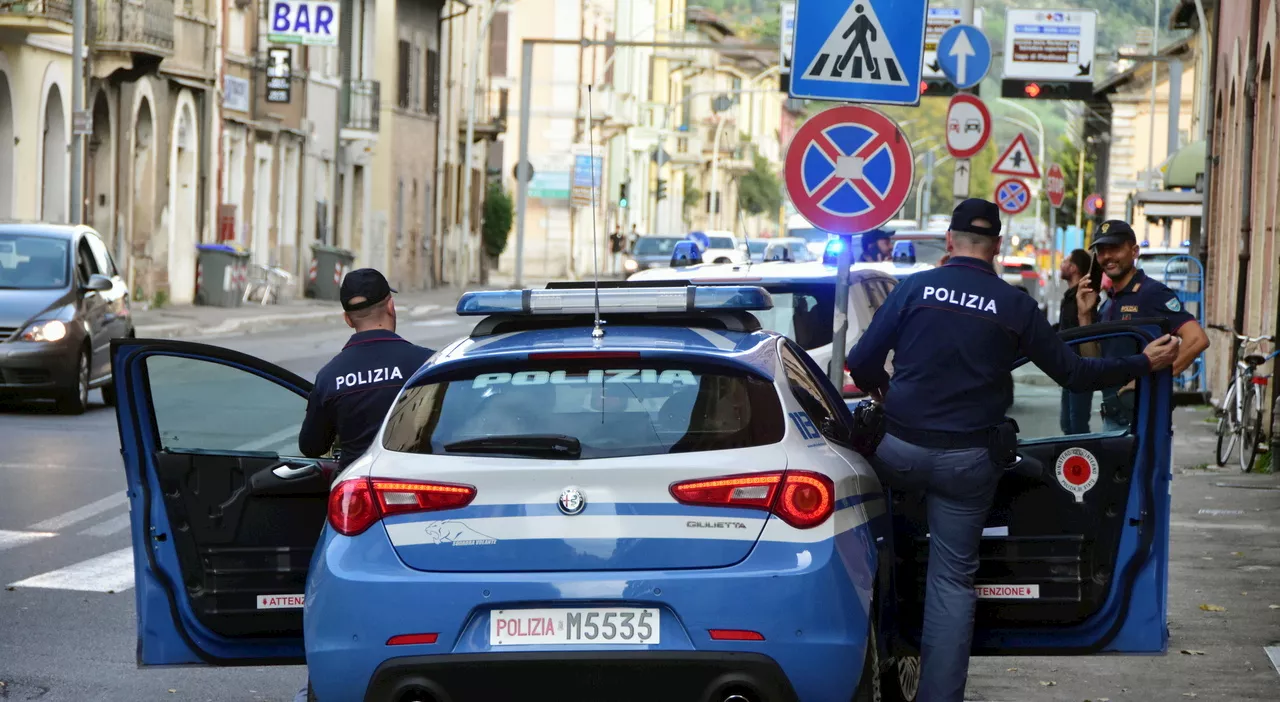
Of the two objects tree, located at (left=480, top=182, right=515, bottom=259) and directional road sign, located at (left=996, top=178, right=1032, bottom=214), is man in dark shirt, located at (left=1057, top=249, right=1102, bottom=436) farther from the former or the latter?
tree, located at (left=480, top=182, right=515, bottom=259)

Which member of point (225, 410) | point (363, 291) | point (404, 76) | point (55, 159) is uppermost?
point (404, 76)

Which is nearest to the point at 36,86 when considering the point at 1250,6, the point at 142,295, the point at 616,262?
the point at 142,295

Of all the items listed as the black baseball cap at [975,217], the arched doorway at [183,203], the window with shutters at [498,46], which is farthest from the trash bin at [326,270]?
the black baseball cap at [975,217]

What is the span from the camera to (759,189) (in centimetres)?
12569

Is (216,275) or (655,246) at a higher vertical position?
(655,246)

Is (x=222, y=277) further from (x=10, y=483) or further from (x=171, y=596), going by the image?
(x=171, y=596)

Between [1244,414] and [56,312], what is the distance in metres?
10.0

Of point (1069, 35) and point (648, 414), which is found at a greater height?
point (1069, 35)

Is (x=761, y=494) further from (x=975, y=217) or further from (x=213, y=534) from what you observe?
(x=213, y=534)

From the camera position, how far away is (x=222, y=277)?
40.1 meters

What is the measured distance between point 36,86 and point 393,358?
2854 cm

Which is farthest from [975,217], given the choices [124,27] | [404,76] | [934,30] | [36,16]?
[404,76]

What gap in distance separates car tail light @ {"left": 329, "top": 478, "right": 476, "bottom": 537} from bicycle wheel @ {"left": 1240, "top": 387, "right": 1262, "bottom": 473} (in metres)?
12.6

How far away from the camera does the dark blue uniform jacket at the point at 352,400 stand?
7141 millimetres
